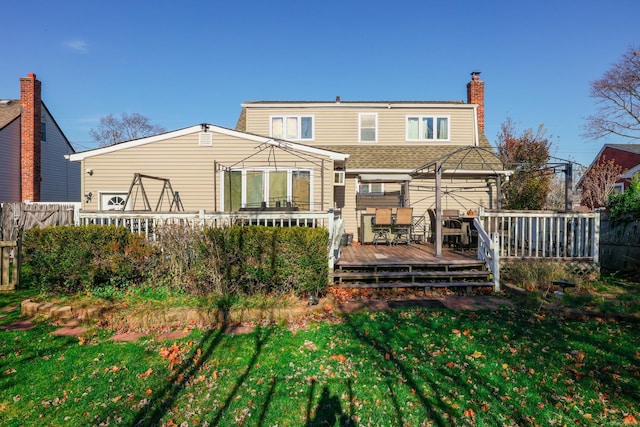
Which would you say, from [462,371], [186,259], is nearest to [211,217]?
[186,259]

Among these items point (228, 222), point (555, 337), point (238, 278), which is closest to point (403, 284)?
point (555, 337)

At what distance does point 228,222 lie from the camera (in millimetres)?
7758

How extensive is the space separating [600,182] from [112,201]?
99.5 ft

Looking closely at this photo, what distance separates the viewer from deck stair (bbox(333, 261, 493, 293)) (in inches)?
286

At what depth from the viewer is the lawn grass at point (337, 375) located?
10.6 feet

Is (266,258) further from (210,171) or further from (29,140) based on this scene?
(29,140)

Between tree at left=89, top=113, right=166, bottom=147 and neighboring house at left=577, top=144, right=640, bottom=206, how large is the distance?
1750 inches

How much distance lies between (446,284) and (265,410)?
196 inches

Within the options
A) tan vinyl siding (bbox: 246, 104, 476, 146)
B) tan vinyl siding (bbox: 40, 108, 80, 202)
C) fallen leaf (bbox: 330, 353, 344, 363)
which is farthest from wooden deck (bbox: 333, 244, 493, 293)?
tan vinyl siding (bbox: 40, 108, 80, 202)

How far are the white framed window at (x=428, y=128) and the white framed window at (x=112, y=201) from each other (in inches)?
446

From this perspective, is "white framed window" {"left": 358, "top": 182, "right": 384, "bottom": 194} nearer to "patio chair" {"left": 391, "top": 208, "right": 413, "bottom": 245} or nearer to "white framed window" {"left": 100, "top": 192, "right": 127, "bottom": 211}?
"patio chair" {"left": 391, "top": 208, "right": 413, "bottom": 245}

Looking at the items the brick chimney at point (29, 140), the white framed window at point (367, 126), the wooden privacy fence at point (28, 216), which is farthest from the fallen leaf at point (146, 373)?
the brick chimney at point (29, 140)

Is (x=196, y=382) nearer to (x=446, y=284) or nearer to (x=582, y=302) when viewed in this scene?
(x=446, y=284)

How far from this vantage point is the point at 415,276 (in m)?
7.52
